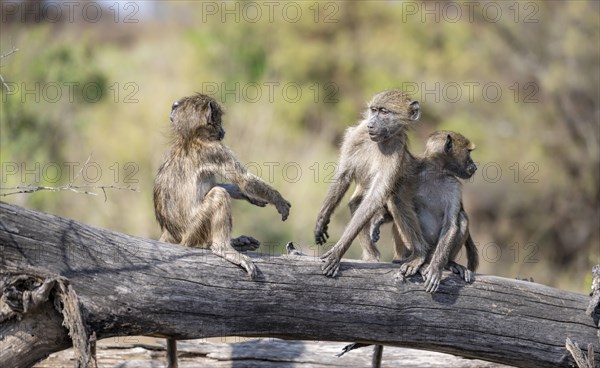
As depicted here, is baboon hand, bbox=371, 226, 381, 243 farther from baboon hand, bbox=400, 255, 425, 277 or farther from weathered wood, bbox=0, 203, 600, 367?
weathered wood, bbox=0, 203, 600, 367

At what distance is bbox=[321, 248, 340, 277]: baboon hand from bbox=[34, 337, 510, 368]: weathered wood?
5.41 ft

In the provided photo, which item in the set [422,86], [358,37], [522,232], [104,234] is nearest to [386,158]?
Result: [104,234]

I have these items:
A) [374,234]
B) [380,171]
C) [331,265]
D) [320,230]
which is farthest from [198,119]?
[374,234]

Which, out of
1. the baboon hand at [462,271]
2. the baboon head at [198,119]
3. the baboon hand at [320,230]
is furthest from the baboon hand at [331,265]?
the baboon head at [198,119]

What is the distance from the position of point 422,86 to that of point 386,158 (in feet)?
52.9

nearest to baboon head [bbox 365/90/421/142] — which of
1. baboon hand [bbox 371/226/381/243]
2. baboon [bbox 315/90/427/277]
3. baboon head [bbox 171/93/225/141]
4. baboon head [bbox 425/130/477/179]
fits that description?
baboon [bbox 315/90/427/277]

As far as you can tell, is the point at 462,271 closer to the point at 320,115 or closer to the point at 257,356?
the point at 257,356

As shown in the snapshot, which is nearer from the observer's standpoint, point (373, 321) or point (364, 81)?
point (373, 321)

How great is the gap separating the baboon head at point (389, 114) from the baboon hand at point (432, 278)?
1.29 metres

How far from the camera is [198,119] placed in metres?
7.18

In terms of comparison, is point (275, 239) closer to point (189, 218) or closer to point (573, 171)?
point (573, 171)

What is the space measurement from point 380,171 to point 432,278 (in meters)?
1.08

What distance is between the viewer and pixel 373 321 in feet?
21.1

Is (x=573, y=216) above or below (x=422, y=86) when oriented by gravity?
below
